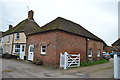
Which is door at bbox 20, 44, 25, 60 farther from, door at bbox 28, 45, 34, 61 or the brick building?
door at bbox 28, 45, 34, 61

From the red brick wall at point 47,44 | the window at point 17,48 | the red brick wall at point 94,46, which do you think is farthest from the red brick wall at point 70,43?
the window at point 17,48

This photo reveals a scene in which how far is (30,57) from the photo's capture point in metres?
18.3

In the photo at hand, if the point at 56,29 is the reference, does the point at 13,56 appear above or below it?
below

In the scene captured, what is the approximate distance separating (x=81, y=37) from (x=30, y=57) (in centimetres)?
826

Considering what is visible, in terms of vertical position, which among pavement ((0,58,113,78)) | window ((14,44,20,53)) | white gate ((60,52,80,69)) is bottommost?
pavement ((0,58,113,78))

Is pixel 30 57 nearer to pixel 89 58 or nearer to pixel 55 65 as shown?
pixel 55 65

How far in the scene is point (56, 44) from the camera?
13.9 m

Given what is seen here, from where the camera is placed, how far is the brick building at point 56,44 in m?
14.1

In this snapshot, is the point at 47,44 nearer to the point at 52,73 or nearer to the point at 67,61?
the point at 67,61

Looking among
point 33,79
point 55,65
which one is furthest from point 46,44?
point 33,79

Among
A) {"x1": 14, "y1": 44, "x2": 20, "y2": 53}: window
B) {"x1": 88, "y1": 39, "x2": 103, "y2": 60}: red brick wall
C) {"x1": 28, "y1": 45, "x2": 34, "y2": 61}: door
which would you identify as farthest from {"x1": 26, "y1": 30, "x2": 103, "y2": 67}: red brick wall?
{"x1": 14, "y1": 44, "x2": 20, "y2": 53}: window

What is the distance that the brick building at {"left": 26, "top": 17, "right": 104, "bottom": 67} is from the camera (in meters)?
14.1

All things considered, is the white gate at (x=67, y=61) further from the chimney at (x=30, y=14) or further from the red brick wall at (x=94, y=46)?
the chimney at (x=30, y=14)

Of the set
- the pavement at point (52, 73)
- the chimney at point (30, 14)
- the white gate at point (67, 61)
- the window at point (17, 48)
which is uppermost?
the chimney at point (30, 14)
